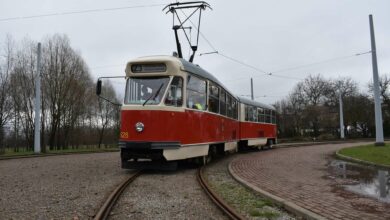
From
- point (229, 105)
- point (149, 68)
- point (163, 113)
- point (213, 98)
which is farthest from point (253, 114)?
point (163, 113)

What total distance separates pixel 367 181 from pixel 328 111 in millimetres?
56402

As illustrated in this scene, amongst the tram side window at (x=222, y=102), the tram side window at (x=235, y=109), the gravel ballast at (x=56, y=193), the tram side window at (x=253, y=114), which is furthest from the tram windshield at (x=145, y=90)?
the tram side window at (x=253, y=114)

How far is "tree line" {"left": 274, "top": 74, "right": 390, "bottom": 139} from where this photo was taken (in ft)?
203

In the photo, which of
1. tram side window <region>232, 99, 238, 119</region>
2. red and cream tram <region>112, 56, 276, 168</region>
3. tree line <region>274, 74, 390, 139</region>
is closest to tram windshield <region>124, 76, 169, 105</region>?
red and cream tram <region>112, 56, 276, 168</region>

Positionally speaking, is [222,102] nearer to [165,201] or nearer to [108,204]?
[165,201]

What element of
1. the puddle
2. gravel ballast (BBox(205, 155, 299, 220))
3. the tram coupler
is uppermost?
the tram coupler

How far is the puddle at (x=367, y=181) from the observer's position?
883 centimetres

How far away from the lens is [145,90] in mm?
11711

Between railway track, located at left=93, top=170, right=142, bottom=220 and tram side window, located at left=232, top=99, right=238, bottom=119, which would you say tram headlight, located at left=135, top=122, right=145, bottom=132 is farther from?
tram side window, located at left=232, top=99, right=238, bottom=119

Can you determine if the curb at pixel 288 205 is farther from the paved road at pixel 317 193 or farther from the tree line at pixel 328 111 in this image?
the tree line at pixel 328 111

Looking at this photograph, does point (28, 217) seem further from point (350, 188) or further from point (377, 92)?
point (377, 92)

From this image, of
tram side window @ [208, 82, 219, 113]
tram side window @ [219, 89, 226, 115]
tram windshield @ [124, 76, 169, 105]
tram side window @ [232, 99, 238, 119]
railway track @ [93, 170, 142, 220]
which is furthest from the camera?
tram side window @ [232, 99, 238, 119]

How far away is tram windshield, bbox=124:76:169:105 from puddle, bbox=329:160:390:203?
5532mm

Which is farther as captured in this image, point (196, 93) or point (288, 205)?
point (196, 93)
